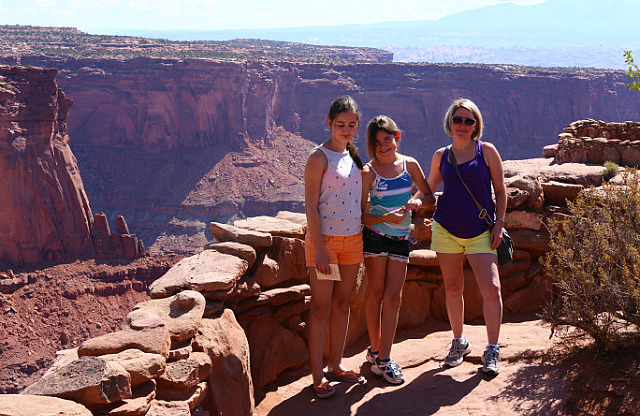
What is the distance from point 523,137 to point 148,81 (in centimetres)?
3863

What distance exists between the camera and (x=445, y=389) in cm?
450

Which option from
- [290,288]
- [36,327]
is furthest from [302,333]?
[36,327]

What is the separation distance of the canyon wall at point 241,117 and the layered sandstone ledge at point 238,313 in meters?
39.4

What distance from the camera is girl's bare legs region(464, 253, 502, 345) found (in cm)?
450

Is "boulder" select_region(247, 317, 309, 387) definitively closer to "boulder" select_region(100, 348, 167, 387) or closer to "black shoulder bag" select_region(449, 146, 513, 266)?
"boulder" select_region(100, 348, 167, 387)

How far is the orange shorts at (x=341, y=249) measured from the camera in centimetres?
438

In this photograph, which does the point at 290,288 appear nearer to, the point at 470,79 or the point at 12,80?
the point at 12,80

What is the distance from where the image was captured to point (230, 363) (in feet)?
14.9

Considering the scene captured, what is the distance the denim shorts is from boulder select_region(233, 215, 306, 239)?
4.41ft

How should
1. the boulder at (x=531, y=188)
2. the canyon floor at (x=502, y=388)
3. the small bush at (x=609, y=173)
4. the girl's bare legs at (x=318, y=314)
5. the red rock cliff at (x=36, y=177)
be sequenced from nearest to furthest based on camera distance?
1. the canyon floor at (x=502, y=388)
2. the girl's bare legs at (x=318, y=314)
3. the boulder at (x=531, y=188)
4. the small bush at (x=609, y=173)
5. the red rock cliff at (x=36, y=177)

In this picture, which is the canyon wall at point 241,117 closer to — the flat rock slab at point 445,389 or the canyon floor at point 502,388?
the flat rock slab at point 445,389

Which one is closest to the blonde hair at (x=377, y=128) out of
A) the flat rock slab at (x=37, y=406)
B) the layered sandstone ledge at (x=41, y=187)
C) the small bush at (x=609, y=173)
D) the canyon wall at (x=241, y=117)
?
the flat rock slab at (x=37, y=406)

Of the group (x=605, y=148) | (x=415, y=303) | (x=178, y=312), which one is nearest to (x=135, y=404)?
(x=178, y=312)

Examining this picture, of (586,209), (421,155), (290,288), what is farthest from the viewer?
(421,155)
